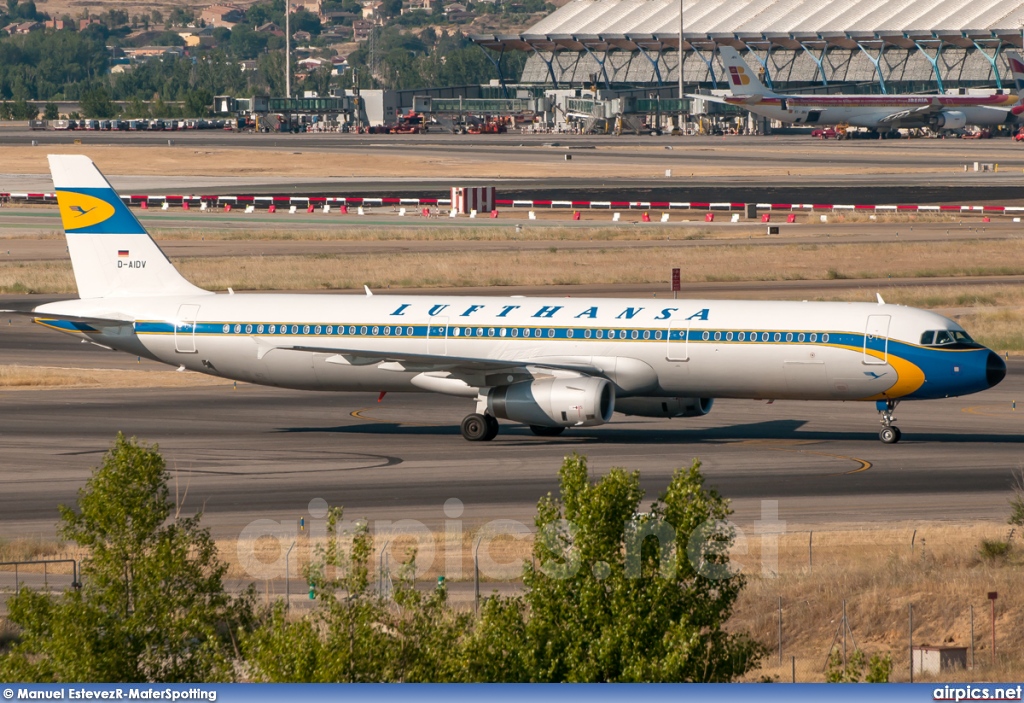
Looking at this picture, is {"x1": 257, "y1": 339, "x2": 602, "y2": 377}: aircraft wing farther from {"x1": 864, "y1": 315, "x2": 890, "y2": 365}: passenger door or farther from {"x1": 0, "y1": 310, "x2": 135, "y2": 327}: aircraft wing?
{"x1": 864, "y1": 315, "x2": 890, "y2": 365}: passenger door

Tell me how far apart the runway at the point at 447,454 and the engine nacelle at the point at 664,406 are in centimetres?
92

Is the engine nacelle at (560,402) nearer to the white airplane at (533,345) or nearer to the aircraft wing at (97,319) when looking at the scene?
the white airplane at (533,345)

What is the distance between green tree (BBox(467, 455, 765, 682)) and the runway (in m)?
15.3

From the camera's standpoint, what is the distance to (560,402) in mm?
42219

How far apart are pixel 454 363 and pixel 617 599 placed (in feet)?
86.6

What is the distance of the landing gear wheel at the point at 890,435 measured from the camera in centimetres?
4400

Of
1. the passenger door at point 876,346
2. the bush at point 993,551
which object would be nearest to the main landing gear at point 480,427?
the passenger door at point 876,346

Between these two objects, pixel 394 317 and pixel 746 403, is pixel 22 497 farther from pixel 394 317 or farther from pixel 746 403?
pixel 746 403

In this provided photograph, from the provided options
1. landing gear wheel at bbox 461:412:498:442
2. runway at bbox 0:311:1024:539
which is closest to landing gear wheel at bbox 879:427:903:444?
runway at bbox 0:311:1024:539

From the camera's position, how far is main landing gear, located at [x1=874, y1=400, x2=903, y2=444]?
44.0 metres

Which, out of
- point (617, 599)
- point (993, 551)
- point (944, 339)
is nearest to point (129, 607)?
point (617, 599)

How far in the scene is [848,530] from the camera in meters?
33.0

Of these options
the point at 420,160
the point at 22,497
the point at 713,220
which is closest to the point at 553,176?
the point at 420,160

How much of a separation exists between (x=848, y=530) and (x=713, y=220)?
8498 centimetres
